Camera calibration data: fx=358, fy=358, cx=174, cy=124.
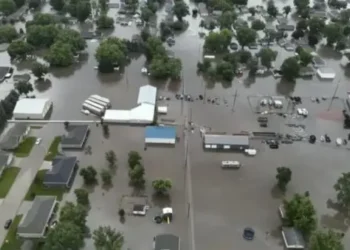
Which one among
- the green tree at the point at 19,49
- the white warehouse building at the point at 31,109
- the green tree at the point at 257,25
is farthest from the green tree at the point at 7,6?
the green tree at the point at 257,25

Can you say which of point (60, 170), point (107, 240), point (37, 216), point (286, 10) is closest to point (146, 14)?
point (286, 10)

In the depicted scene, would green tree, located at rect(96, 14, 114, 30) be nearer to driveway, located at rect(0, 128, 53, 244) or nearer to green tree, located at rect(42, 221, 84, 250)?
driveway, located at rect(0, 128, 53, 244)

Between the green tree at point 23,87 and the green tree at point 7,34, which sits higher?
the green tree at point 7,34

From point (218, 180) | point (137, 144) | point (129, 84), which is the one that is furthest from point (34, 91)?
point (218, 180)

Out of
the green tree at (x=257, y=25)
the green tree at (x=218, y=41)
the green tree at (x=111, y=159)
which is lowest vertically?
the green tree at (x=111, y=159)

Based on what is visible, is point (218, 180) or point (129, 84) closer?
point (218, 180)

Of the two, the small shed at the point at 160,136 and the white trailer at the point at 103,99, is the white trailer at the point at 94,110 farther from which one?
the small shed at the point at 160,136

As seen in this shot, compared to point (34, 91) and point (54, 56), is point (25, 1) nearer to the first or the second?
point (54, 56)
